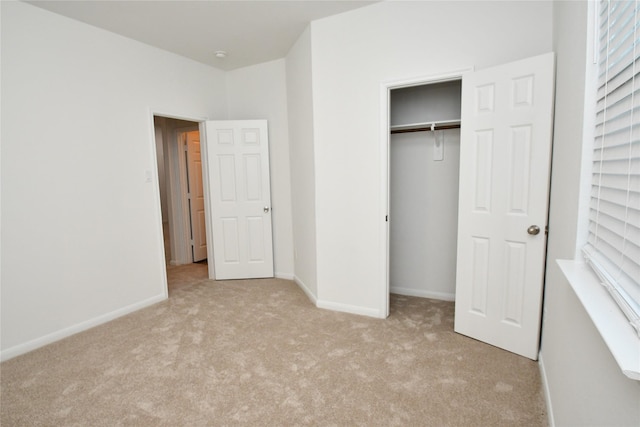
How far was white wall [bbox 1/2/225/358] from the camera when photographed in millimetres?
2590

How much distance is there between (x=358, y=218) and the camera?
312 cm

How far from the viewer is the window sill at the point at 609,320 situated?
2.39ft

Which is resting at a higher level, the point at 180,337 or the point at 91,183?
the point at 91,183

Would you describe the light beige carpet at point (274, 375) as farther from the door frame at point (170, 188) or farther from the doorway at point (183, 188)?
the doorway at point (183, 188)

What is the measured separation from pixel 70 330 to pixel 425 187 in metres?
3.57

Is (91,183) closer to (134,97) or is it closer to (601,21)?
(134,97)

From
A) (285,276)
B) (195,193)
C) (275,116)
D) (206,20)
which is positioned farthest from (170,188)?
(206,20)

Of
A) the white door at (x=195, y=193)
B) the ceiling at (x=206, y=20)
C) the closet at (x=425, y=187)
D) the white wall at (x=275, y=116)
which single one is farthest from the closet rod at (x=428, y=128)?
the white door at (x=195, y=193)

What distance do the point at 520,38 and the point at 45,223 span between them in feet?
13.0

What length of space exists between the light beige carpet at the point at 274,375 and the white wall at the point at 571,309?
38cm

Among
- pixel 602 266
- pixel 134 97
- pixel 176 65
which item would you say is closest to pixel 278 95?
pixel 176 65

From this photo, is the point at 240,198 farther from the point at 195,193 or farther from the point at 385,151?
the point at 385,151

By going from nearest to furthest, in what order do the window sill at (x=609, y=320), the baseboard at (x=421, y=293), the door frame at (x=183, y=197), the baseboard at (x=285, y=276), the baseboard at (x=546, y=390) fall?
1. the window sill at (x=609, y=320)
2. the baseboard at (x=546, y=390)
3. the baseboard at (x=421, y=293)
4. the baseboard at (x=285, y=276)
5. the door frame at (x=183, y=197)

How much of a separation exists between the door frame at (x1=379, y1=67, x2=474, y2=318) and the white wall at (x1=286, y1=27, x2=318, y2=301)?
0.72 meters
